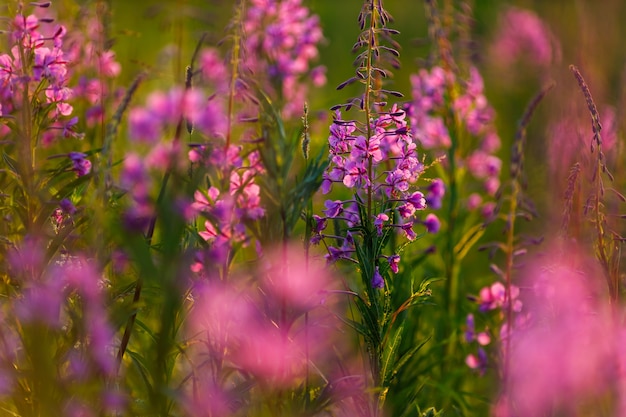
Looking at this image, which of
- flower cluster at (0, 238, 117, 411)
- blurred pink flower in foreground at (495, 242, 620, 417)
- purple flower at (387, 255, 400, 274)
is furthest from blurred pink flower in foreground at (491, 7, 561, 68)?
flower cluster at (0, 238, 117, 411)

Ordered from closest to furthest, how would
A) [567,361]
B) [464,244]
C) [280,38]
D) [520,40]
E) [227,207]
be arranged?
1. [567,361]
2. [227,207]
3. [464,244]
4. [280,38]
5. [520,40]

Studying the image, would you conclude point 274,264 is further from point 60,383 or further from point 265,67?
point 265,67

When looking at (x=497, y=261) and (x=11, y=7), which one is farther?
(x=497, y=261)

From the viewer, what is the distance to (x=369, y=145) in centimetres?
211

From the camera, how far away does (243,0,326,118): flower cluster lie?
3.94 metres

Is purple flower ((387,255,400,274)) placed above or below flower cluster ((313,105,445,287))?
below

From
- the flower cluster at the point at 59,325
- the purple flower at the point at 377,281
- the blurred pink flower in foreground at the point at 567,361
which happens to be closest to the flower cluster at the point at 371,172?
the purple flower at the point at 377,281

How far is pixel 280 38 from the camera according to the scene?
395cm

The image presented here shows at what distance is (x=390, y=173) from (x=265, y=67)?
1.92 meters

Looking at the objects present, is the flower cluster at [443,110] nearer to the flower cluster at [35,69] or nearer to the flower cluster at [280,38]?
the flower cluster at [280,38]

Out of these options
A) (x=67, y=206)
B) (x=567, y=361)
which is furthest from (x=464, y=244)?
(x=567, y=361)

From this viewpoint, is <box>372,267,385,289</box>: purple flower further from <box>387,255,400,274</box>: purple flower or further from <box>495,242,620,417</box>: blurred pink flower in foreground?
<box>495,242,620,417</box>: blurred pink flower in foreground

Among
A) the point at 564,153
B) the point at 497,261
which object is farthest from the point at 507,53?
the point at 564,153

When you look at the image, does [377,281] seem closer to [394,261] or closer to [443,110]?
[394,261]
